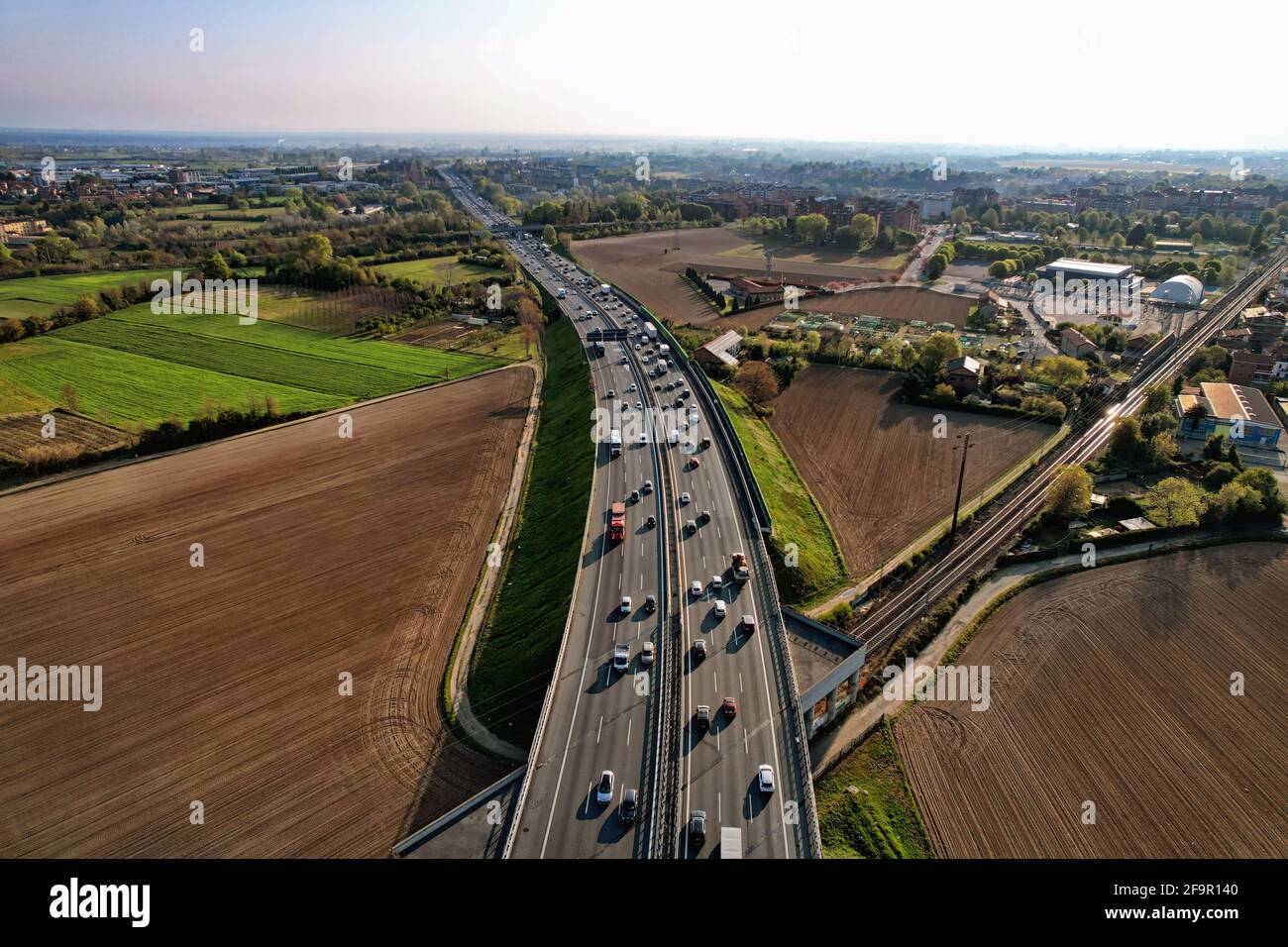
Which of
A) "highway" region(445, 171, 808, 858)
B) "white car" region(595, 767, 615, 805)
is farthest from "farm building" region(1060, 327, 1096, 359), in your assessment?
"white car" region(595, 767, 615, 805)

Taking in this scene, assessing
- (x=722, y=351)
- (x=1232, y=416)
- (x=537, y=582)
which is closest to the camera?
(x=537, y=582)

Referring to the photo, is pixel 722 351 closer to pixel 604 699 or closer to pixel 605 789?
pixel 604 699

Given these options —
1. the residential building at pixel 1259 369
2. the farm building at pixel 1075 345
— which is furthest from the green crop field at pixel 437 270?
the residential building at pixel 1259 369

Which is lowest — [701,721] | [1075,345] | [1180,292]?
[701,721]

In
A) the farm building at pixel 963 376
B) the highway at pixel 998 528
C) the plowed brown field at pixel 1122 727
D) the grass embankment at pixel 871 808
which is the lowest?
the grass embankment at pixel 871 808

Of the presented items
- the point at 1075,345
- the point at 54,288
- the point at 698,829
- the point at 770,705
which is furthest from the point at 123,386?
the point at 1075,345

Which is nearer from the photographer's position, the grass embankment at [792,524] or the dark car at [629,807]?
the dark car at [629,807]

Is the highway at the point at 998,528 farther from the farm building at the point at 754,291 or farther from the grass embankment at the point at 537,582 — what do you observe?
the farm building at the point at 754,291

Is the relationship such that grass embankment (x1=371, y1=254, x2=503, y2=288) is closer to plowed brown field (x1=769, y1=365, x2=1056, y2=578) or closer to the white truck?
plowed brown field (x1=769, y1=365, x2=1056, y2=578)
